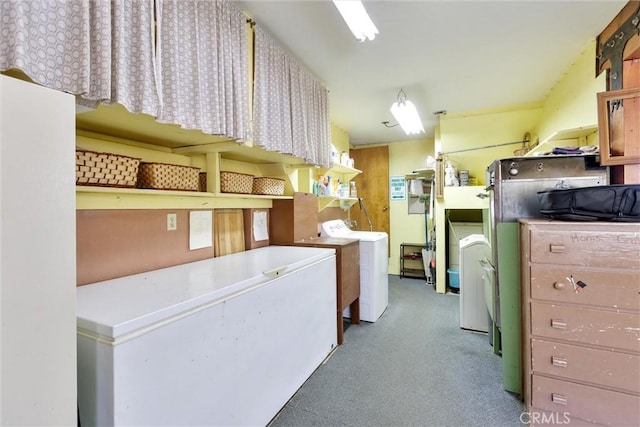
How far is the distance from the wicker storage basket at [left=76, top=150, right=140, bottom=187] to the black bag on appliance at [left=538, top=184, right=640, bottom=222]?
234 cm

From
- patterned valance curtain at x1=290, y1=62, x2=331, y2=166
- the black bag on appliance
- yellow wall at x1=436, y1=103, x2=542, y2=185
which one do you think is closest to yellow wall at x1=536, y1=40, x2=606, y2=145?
yellow wall at x1=436, y1=103, x2=542, y2=185

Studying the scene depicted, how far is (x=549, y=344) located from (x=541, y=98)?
3134mm

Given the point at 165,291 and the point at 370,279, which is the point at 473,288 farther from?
the point at 165,291

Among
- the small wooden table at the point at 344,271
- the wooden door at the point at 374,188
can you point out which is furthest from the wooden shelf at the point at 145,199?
the wooden door at the point at 374,188

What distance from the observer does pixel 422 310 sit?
11.2 feet

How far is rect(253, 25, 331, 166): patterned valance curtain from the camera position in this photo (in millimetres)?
1980

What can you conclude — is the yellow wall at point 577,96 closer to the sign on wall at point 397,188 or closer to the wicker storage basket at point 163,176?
the sign on wall at point 397,188

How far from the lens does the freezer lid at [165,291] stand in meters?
0.93

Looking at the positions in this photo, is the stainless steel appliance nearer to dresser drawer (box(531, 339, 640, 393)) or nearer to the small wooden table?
dresser drawer (box(531, 339, 640, 393))

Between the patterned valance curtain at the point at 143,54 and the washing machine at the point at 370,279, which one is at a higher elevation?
the patterned valance curtain at the point at 143,54

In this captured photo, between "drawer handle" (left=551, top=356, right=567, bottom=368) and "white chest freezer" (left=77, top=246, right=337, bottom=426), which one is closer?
"white chest freezer" (left=77, top=246, right=337, bottom=426)

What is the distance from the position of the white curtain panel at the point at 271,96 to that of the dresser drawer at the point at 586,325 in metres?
1.92

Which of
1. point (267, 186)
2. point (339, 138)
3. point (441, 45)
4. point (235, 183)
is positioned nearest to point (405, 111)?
point (441, 45)

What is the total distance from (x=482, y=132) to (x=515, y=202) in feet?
7.88
